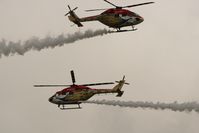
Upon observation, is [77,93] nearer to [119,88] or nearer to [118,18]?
[119,88]

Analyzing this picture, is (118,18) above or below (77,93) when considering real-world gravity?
above

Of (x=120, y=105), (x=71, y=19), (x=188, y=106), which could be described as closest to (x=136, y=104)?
(x=120, y=105)

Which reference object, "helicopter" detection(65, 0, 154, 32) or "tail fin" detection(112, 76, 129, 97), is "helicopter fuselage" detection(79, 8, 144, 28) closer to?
"helicopter" detection(65, 0, 154, 32)

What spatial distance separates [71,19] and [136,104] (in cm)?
1411

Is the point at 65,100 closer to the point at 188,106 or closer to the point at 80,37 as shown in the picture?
the point at 80,37

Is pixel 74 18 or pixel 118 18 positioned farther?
pixel 74 18

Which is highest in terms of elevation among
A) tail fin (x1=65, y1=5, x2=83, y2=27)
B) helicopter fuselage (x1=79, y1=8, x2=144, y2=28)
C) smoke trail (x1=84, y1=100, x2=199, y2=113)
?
helicopter fuselage (x1=79, y1=8, x2=144, y2=28)

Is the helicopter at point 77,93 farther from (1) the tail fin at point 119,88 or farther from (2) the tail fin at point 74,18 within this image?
(2) the tail fin at point 74,18

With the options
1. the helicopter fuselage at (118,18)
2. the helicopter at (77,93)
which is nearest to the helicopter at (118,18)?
the helicopter fuselage at (118,18)

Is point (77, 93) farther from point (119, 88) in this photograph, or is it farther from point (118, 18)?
point (118, 18)

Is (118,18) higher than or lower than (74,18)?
higher

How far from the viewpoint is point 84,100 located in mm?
83938

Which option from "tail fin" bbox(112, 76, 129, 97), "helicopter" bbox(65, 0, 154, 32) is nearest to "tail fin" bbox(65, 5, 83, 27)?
"helicopter" bbox(65, 0, 154, 32)

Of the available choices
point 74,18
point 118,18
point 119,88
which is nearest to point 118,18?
point 118,18
